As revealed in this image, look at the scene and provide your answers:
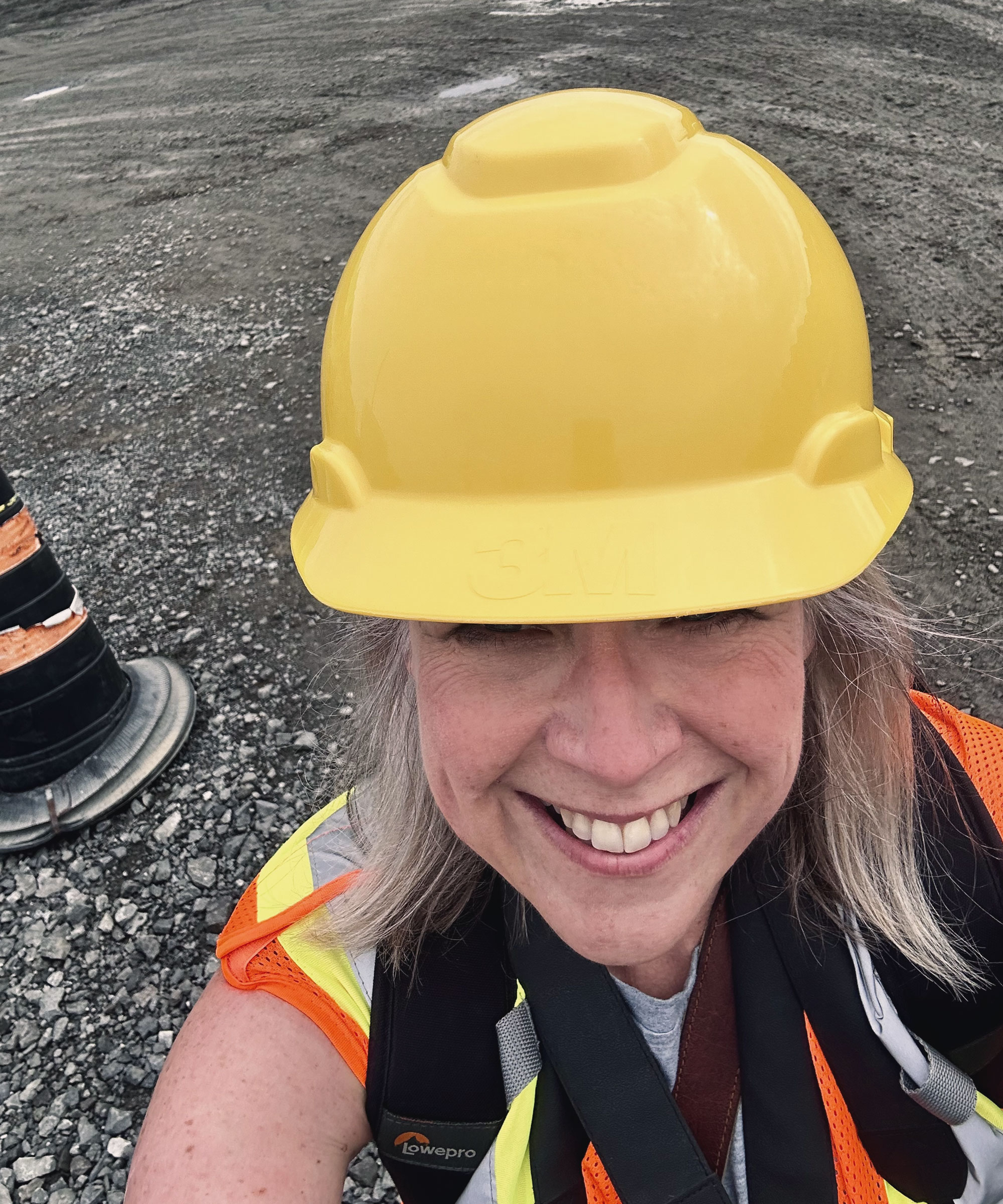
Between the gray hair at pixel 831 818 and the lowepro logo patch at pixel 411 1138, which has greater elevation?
the gray hair at pixel 831 818

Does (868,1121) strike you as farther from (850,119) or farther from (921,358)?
(850,119)

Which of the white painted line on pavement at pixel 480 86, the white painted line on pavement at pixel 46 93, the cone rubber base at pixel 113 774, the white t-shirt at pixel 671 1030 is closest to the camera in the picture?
the white t-shirt at pixel 671 1030

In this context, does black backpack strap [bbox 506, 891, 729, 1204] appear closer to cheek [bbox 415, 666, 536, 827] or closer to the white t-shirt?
the white t-shirt

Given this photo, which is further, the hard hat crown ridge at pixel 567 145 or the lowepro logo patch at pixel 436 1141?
the lowepro logo patch at pixel 436 1141

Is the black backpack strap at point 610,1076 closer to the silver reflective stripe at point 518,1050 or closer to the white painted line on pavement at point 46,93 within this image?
the silver reflective stripe at point 518,1050

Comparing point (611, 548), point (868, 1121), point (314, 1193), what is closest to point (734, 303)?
point (611, 548)

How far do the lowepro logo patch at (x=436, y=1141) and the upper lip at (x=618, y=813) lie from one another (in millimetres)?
637

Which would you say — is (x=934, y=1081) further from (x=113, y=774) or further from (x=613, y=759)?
(x=113, y=774)

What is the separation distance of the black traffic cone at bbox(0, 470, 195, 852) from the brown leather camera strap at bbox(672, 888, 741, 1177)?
9.34 ft

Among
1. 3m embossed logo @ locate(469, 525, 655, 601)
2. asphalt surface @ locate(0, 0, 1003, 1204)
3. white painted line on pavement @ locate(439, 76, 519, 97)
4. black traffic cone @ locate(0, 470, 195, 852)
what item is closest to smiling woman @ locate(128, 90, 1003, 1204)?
3m embossed logo @ locate(469, 525, 655, 601)

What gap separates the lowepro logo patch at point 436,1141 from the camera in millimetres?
1610

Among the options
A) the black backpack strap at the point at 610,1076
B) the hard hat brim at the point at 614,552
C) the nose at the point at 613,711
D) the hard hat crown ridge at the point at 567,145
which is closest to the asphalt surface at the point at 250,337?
the black backpack strap at the point at 610,1076

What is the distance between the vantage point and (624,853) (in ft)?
4.81

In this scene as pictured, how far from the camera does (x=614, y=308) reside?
117 cm
